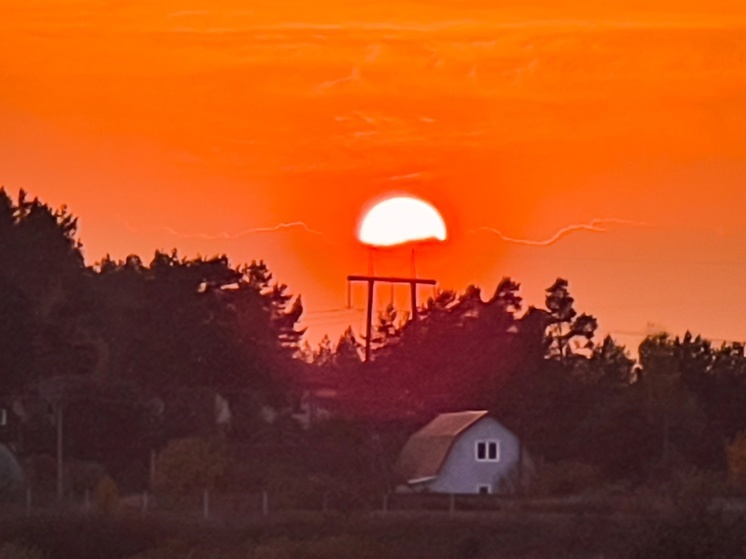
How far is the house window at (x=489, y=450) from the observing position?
95.7 m

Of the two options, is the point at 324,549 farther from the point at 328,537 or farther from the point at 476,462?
the point at 476,462

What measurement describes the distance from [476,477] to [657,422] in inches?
301

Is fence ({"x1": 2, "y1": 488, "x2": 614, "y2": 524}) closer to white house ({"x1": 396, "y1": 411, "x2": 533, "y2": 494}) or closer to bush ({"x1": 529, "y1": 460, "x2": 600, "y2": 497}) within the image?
bush ({"x1": 529, "y1": 460, "x2": 600, "y2": 497})

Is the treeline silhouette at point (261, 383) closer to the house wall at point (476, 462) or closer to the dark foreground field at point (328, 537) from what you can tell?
the house wall at point (476, 462)

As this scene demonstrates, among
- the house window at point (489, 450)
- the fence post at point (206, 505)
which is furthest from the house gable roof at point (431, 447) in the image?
the fence post at point (206, 505)

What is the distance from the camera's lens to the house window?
9569cm

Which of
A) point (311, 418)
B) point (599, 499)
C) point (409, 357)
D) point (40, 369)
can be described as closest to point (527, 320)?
point (409, 357)

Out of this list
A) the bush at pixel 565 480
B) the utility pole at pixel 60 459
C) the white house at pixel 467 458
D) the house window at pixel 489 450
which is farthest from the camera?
the house window at pixel 489 450

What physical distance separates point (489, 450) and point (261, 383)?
12663 millimetres

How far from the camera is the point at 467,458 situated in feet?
313

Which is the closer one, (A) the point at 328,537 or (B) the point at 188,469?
(A) the point at 328,537

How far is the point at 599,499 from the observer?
255 ft

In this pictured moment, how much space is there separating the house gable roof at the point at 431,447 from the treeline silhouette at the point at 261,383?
3.20ft

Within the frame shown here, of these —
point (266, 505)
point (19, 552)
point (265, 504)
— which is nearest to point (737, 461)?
point (266, 505)
